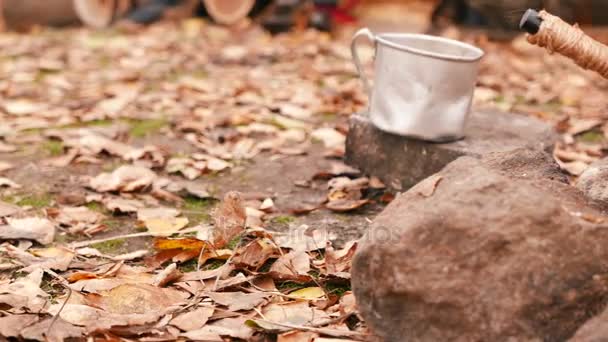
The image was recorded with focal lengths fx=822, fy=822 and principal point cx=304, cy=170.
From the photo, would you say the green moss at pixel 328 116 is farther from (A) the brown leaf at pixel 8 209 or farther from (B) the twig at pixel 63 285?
(B) the twig at pixel 63 285

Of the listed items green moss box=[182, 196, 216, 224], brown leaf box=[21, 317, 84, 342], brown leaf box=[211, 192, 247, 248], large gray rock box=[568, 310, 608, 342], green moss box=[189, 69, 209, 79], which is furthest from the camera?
green moss box=[189, 69, 209, 79]

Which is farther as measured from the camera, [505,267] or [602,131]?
[602,131]

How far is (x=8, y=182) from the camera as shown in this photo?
230 cm

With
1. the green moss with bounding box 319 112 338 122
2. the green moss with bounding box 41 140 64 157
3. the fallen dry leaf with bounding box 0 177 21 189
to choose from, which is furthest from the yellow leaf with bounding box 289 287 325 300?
the green moss with bounding box 319 112 338 122

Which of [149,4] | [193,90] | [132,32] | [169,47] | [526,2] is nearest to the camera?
[526,2]

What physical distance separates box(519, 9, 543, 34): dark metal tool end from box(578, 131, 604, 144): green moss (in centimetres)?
137

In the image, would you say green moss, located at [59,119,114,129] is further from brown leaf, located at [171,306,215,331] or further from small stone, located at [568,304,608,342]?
small stone, located at [568,304,608,342]

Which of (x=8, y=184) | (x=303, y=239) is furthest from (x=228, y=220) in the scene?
(x=8, y=184)

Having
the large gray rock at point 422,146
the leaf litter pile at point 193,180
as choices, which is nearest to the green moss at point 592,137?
the leaf litter pile at point 193,180

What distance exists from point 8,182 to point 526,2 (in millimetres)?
1860

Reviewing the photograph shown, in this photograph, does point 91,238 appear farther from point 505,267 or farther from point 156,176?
point 505,267

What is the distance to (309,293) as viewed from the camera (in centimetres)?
168

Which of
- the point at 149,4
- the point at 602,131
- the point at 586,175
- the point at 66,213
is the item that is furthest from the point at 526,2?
the point at 149,4

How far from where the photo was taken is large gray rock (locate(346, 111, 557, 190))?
2.26 m
